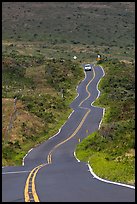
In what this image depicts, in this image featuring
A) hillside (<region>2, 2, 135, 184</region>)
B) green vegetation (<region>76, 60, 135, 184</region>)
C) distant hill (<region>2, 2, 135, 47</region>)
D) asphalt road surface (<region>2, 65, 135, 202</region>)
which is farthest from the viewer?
distant hill (<region>2, 2, 135, 47</region>)

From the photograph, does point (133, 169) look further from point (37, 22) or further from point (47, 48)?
point (37, 22)

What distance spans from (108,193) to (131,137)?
15376 millimetres

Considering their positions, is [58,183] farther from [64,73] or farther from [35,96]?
[64,73]

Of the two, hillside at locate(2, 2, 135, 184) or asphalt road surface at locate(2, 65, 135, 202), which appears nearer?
asphalt road surface at locate(2, 65, 135, 202)

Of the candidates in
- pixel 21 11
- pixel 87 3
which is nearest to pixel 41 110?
pixel 21 11

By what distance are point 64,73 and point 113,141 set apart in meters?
47.4

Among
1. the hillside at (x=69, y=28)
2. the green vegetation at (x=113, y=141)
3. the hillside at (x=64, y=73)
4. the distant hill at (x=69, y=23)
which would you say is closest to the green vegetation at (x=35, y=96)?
the hillside at (x=64, y=73)

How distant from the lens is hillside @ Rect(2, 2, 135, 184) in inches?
1281

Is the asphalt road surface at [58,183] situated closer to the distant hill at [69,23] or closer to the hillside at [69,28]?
the hillside at [69,28]

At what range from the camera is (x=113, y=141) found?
30672 mm

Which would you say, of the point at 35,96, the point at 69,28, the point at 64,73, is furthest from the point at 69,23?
the point at 35,96

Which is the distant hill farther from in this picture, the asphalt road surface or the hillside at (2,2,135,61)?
the asphalt road surface

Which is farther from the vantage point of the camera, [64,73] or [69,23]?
[69,23]

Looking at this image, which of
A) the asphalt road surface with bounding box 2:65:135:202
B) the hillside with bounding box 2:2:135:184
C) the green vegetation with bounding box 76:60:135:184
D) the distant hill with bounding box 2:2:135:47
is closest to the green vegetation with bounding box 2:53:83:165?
the hillside with bounding box 2:2:135:184
